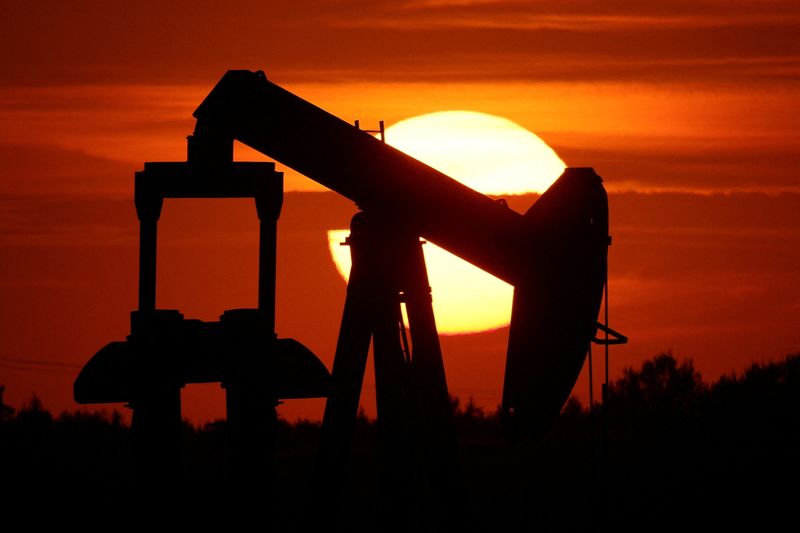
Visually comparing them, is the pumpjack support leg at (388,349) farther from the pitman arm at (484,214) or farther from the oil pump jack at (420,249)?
the pitman arm at (484,214)

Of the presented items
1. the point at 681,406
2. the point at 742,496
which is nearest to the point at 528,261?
the point at 742,496

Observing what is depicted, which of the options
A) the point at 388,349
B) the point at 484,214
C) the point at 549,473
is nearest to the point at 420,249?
the point at 484,214

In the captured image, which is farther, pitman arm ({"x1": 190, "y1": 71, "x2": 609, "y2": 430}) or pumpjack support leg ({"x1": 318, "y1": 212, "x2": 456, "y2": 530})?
pumpjack support leg ({"x1": 318, "y1": 212, "x2": 456, "y2": 530})

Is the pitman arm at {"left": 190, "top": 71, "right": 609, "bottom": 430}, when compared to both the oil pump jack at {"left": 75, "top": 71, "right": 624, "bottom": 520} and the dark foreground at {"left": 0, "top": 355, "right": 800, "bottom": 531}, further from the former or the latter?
the dark foreground at {"left": 0, "top": 355, "right": 800, "bottom": 531}

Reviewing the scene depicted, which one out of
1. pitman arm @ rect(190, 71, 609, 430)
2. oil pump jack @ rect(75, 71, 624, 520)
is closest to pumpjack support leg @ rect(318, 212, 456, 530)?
oil pump jack @ rect(75, 71, 624, 520)

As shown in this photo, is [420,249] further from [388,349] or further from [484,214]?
[388,349]

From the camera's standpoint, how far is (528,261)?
12.2 metres

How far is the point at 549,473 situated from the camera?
21844 mm

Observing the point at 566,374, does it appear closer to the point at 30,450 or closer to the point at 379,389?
the point at 379,389

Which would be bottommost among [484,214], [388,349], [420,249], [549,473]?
[549,473]

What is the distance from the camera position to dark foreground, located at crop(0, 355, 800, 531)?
19234 millimetres

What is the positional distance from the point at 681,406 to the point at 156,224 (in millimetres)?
18950

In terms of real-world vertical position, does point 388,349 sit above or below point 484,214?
below

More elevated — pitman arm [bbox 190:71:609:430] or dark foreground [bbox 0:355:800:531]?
pitman arm [bbox 190:71:609:430]
